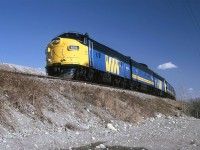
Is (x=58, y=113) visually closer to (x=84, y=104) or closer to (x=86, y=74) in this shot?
(x=84, y=104)

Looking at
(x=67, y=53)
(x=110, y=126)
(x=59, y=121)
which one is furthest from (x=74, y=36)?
(x=59, y=121)

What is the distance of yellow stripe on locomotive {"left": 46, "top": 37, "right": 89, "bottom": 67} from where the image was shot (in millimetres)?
20122

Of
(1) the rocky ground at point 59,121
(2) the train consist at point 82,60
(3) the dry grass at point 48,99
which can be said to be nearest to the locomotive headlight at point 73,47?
(2) the train consist at point 82,60

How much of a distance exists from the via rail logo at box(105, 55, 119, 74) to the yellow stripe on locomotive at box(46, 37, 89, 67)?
516 centimetres

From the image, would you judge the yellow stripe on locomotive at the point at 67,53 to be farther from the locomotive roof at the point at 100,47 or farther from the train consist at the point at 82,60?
the locomotive roof at the point at 100,47

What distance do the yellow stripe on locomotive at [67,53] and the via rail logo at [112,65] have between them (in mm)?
5164

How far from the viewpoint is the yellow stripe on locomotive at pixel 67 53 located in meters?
20.1

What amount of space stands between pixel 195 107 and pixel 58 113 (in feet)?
253

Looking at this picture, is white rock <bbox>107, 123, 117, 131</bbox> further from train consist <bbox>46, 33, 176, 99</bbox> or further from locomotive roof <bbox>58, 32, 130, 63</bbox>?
locomotive roof <bbox>58, 32, 130, 63</bbox>

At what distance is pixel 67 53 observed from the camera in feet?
66.6

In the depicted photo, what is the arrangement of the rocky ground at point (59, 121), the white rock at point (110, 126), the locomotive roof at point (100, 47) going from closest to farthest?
the rocky ground at point (59, 121) → the white rock at point (110, 126) → the locomotive roof at point (100, 47)

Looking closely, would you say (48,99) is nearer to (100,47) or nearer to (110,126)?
(110,126)

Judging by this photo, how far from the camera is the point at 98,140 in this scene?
11.3 m

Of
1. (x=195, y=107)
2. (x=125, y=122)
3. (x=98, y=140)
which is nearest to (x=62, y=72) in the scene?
(x=125, y=122)
